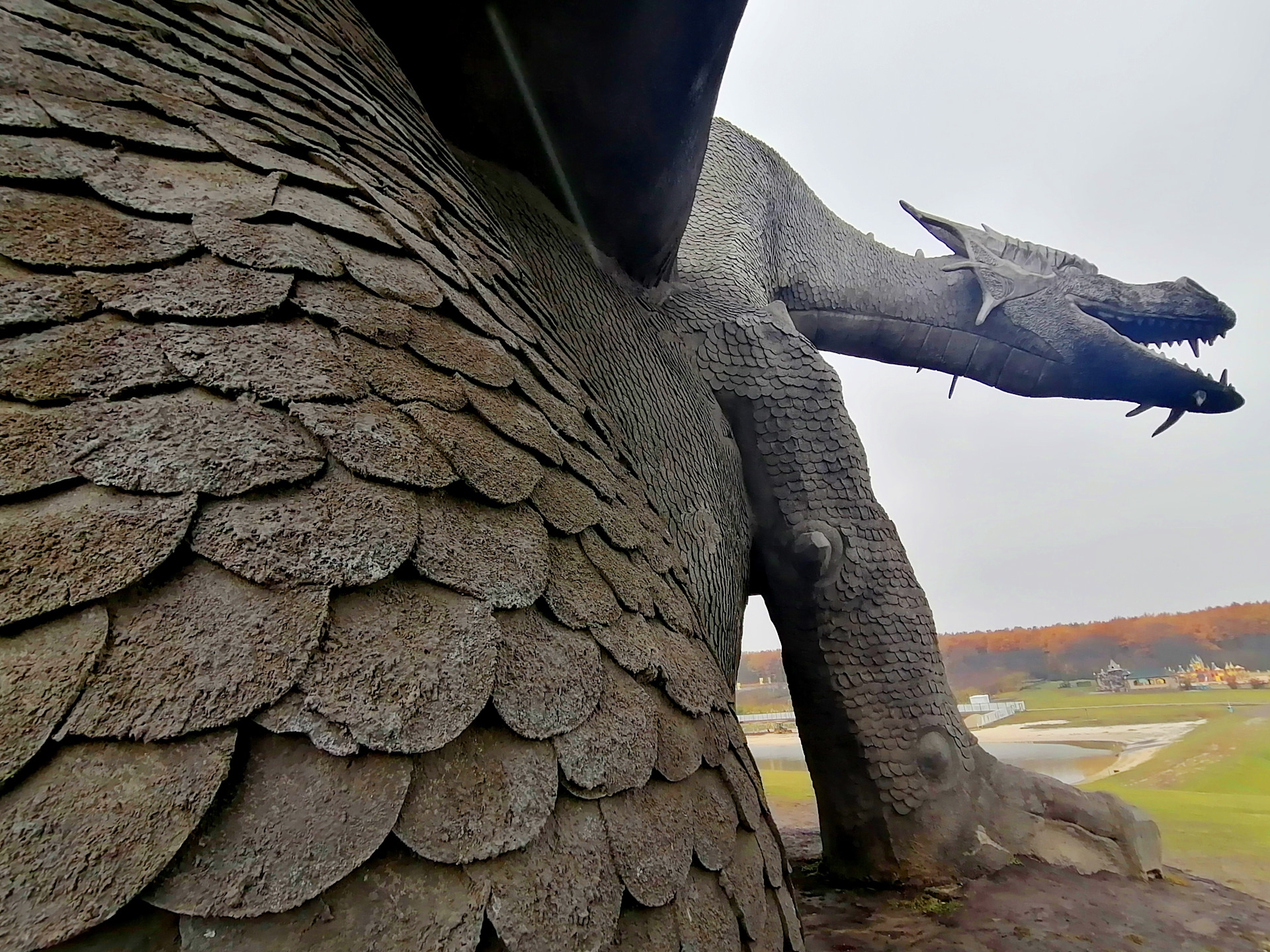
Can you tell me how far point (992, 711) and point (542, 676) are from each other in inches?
142

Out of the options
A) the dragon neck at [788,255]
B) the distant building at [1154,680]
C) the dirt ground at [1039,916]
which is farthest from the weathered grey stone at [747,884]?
the distant building at [1154,680]

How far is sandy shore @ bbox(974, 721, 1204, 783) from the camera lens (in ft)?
9.15

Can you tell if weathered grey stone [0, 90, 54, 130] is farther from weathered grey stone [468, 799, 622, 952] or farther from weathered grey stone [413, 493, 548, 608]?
weathered grey stone [468, 799, 622, 952]

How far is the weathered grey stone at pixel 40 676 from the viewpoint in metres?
0.27

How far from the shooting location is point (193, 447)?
0.36 meters

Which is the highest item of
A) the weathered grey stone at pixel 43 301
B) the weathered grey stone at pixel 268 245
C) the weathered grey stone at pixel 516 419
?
the weathered grey stone at pixel 268 245

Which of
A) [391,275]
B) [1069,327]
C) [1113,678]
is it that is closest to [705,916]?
[391,275]

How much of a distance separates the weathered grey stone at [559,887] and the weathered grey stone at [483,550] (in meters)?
0.13

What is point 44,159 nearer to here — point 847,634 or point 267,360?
point 267,360

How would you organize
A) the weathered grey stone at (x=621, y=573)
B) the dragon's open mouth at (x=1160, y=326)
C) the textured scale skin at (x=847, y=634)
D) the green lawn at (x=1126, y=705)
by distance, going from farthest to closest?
1. the green lawn at (x=1126, y=705)
2. the dragon's open mouth at (x=1160, y=326)
3. the textured scale skin at (x=847, y=634)
4. the weathered grey stone at (x=621, y=573)

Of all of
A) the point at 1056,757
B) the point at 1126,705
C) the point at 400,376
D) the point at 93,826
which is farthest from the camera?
the point at 1126,705

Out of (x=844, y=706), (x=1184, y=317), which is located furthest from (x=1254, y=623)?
(x=844, y=706)

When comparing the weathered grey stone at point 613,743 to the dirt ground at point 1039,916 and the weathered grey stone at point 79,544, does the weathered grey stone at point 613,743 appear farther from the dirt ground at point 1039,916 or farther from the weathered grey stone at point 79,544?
the dirt ground at point 1039,916

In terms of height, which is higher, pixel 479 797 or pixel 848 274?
pixel 848 274
